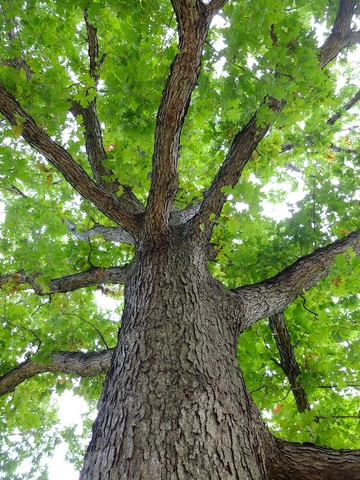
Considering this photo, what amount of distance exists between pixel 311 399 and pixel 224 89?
3.11m

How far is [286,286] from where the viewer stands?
2.77m

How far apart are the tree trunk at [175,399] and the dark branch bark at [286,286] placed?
304 mm

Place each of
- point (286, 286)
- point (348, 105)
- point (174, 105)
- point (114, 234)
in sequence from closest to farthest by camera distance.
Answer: point (174, 105) < point (286, 286) < point (114, 234) < point (348, 105)

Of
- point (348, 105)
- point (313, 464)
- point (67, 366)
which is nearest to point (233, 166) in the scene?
point (313, 464)

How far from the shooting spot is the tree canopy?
7.77ft

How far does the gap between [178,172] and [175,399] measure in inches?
89.9

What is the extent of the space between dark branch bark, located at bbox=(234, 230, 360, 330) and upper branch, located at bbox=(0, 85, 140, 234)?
47.1 inches

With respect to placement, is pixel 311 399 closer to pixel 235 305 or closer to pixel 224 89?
pixel 235 305

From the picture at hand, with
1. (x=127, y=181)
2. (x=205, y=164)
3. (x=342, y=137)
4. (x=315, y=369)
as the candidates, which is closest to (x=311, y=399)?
(x=315, y=369)

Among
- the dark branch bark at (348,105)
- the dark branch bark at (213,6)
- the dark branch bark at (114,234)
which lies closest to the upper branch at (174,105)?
the dark branch bark at (213,6)

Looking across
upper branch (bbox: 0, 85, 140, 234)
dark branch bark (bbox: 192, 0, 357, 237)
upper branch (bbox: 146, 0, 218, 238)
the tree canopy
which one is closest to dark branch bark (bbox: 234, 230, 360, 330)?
the tree canopy

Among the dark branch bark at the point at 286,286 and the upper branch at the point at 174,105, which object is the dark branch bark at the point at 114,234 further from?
the dark branch bark at the point at 286,286

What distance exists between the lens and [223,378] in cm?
175

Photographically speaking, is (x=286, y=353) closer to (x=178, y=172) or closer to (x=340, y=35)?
(x=178, y=172)
